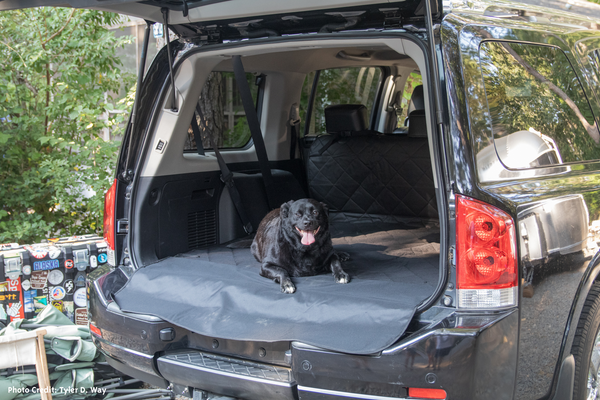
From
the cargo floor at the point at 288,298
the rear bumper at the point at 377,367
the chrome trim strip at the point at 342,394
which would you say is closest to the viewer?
the rear bumper at the point at 377,367

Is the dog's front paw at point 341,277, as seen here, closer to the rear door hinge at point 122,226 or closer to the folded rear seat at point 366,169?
the rear door hinge at point 122,226

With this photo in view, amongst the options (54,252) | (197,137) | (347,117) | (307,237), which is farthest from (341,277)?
(54,252)

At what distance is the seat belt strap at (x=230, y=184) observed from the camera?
405cm

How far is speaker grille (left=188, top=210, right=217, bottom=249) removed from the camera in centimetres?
384

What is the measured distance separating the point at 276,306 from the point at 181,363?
0.56m

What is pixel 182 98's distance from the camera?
3.26 metres

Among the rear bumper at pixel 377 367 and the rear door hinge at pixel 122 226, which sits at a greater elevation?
the rear door hinge at pixel 122 226

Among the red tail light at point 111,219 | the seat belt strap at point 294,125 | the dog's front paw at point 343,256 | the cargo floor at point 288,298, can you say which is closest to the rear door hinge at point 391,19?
the cargo floor at point 288,298

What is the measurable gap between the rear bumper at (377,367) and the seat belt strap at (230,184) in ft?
5.43

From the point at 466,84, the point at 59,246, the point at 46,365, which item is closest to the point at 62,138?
the point at 59,246

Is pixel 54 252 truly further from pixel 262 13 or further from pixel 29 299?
pixel 262 13

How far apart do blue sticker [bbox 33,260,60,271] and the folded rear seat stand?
253 centimetres

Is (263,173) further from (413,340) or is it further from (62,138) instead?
(62,138)

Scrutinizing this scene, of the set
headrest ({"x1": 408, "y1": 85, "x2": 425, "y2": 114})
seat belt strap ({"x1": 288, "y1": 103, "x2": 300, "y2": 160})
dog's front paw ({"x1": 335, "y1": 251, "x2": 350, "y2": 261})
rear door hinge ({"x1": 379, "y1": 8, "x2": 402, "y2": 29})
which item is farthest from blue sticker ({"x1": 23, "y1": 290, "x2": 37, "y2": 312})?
headrest ({"x1": 408, "y1": 85, "x2": 425, "y2": 114})
